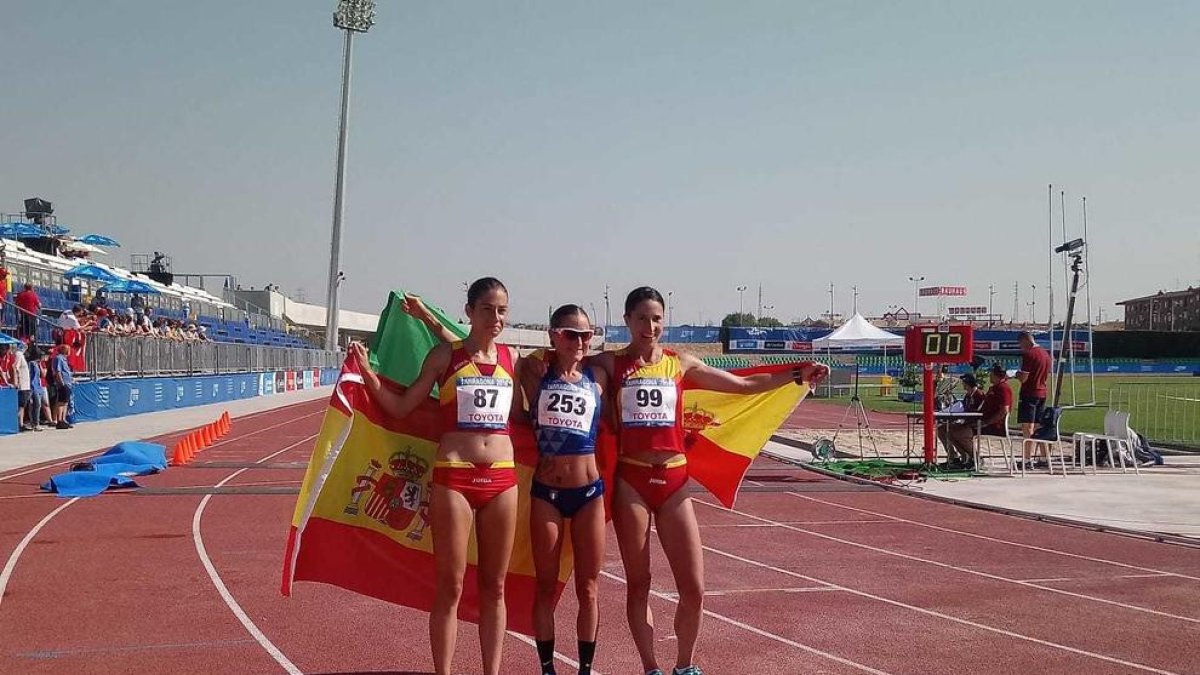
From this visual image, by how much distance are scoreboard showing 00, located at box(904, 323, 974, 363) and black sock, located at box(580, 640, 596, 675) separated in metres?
10.8

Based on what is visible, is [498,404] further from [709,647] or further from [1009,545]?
[1009,545]

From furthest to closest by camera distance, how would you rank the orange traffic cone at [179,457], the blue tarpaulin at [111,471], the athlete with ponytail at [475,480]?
the orange traffic cone at [179,457]
the blue tarpaulin at [111,471]
the athlete with ponytail at [475,480]

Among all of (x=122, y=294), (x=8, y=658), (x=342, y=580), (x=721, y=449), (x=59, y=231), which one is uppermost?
(x=59, y=231)

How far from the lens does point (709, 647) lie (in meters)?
5.96

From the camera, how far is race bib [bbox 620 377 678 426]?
493 cm

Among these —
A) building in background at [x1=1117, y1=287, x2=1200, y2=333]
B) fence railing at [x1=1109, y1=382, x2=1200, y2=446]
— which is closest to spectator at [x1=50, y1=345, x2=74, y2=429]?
fence railing at [x1=1109, y1=382, x2=1200, y2=446]

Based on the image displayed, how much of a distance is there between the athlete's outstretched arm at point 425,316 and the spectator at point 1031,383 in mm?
11140

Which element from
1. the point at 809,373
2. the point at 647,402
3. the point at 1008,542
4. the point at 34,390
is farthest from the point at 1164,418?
the point at 34,390

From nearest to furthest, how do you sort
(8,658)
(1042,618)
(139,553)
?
(8,658), (1042,618), (139,553)

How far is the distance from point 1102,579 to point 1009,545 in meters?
1.46

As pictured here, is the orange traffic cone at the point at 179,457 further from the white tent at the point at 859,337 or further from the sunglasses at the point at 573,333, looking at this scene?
the white tent at the point at 859,337

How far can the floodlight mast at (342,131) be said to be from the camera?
174 ft

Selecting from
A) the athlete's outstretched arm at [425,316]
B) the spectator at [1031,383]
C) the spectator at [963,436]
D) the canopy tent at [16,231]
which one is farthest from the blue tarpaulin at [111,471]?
the canopy tent at [16,231]

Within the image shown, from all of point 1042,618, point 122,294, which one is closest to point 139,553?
point 1042,618
